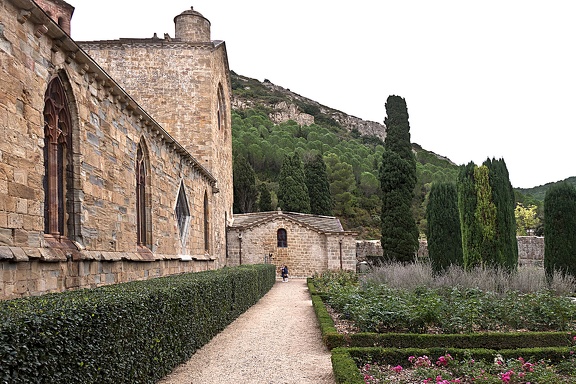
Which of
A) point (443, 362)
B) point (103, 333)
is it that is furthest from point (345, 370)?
point (103, 333)

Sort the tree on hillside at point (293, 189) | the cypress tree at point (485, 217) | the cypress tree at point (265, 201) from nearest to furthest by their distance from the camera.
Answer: the cypress tree at point (485, 217) < the tree on hillside at point (293, 189) < the cypress tree at point (265, 201)

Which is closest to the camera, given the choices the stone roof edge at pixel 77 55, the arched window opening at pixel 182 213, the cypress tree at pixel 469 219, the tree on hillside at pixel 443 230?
the stone roof edge at pixel 77 55

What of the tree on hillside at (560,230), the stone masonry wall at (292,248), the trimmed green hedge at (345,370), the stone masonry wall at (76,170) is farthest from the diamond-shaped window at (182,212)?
the stone masonry wall at (292,248)

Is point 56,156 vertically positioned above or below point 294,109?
below

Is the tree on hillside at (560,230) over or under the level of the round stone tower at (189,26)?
under

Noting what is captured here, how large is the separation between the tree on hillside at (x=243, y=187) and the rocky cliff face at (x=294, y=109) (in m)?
51.7

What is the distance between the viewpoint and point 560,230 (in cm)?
1492

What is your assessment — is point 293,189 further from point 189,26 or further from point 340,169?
point 189,26

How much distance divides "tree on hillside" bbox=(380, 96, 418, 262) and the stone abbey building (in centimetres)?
1499

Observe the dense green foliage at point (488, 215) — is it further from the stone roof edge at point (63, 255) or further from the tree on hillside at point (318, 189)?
the tree on hillside at point (318, 189)

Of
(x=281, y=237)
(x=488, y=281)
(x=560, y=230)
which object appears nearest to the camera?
(x=488, y=281)

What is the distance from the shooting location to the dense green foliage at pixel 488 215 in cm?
1559

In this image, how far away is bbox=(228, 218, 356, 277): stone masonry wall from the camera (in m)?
29.0

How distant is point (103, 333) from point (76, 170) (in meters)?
3.38
